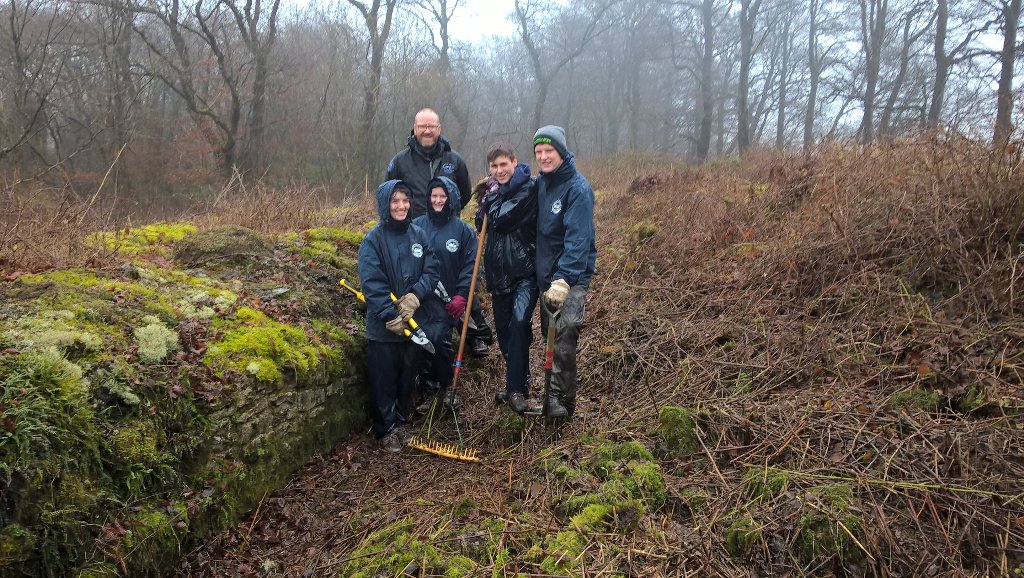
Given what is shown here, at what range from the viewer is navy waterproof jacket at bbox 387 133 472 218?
211 inches

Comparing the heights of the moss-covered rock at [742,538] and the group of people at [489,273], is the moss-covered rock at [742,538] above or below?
below

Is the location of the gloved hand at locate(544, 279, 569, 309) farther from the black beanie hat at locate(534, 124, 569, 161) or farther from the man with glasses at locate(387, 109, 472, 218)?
the man with glasses at locate(387, 109, 472, 218)

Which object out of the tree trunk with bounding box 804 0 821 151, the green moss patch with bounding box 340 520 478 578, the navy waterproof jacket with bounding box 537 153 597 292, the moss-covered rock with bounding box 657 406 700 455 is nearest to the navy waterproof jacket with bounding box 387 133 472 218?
the navy waterproof jacket with bounding box 537 153 597 292

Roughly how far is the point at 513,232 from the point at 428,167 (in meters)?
1.76

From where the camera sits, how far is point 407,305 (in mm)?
4254

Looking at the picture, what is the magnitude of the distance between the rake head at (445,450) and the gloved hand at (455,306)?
108cm

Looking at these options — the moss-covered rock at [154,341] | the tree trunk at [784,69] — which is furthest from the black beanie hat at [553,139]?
the tree trunk at [784,69]

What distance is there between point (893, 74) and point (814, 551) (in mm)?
25842

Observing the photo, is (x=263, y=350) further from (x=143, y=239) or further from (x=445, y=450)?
(x=143, y=239)

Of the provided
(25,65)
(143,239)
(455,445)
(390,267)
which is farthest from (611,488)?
(25,65)

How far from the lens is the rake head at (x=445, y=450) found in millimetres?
4025

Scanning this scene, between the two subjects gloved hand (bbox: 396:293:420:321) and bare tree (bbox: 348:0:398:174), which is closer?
gloved hand (bbox: 396:293:420:321)

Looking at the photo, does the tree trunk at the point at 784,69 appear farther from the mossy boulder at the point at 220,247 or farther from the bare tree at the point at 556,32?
the mossy boulder at the point at 220,247

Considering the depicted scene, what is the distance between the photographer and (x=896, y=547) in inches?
97.5
